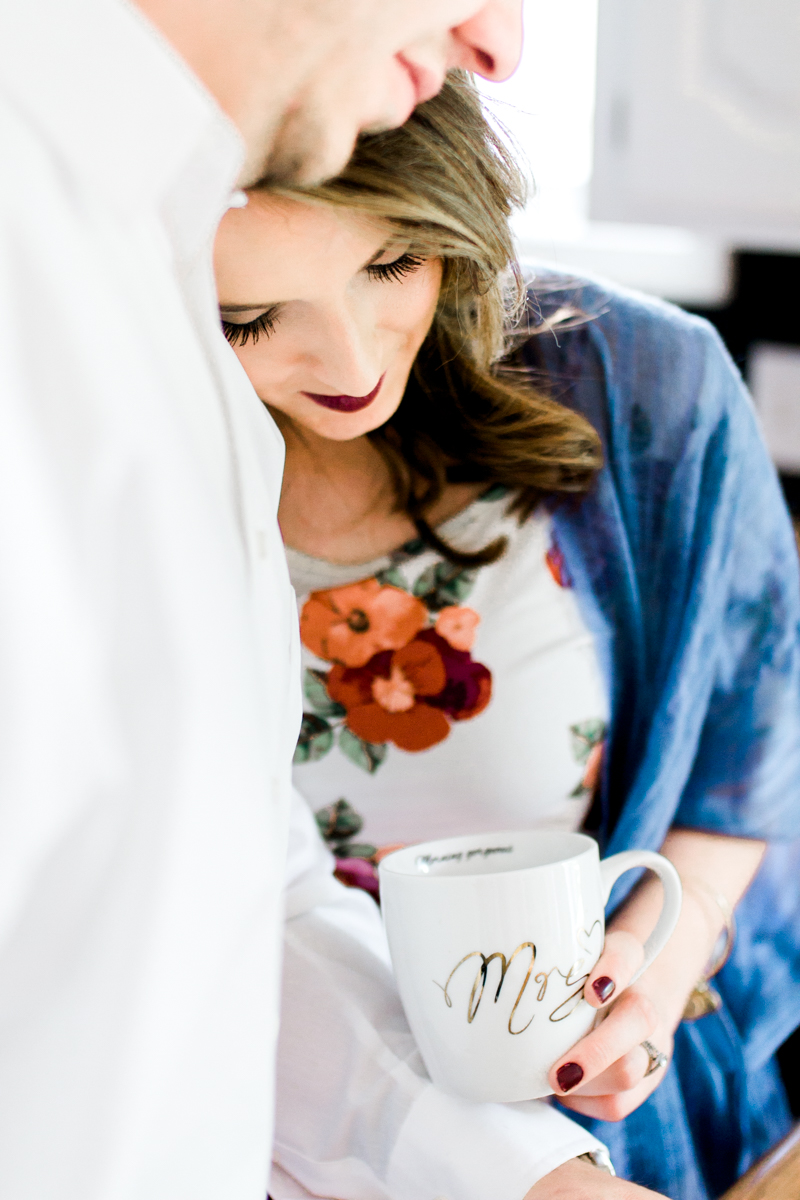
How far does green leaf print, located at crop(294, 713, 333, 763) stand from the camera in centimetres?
73

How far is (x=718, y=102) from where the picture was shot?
1.59 meters

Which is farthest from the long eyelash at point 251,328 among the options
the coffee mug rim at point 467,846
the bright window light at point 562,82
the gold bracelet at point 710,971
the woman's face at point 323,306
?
the bright window light at point 562,82

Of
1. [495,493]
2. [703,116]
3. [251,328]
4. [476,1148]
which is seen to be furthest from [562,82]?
[476,1148]

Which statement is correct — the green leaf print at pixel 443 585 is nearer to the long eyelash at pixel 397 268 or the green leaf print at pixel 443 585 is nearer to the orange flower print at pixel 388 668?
the orange flower print at pixel 388 668

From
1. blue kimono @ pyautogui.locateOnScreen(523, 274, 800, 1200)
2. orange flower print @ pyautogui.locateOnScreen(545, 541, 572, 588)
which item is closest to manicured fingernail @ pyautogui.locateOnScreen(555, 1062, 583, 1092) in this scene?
blue kimono @ pyautogui.locateOnScreen(523, 274, 800, 1200)

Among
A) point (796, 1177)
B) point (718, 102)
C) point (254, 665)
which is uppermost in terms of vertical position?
point (718, 102)

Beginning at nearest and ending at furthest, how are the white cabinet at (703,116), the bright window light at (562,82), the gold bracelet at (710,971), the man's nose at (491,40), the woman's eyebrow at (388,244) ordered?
the man's nose at (491,40)
the woman's eyebrow at (388,244)
the gold bracelet at (710,971)
the white cabinet at (703,116)
the bright window light at (562,82)

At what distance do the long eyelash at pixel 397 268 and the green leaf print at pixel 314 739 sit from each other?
0.33 metres

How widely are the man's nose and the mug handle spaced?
34 cm

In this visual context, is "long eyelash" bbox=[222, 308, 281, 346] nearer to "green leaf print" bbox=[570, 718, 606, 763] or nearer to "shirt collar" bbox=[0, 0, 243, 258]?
"shirt collar" bbox=[0, 0, 243, 258]

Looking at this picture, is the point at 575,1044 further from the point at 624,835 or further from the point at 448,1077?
the point at 624,835

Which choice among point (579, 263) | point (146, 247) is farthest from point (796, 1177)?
point (579, 263)

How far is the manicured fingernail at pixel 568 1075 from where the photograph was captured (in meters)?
0.46

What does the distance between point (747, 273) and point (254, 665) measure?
1.76 m
